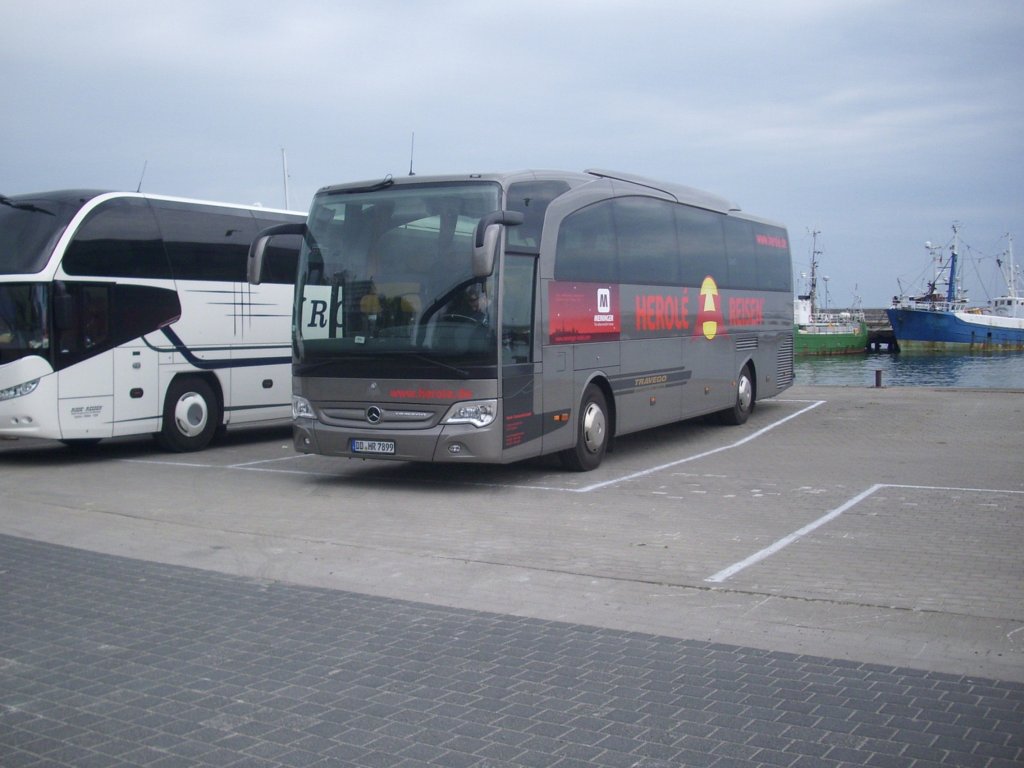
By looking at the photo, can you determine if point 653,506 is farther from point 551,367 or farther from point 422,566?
point 422,566

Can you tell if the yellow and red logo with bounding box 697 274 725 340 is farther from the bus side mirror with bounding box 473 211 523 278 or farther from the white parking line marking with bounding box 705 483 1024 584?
the bus side mirror with bounding box 473 211 523 278

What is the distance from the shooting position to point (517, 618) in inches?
277

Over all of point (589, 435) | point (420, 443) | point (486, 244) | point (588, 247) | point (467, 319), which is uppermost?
point (588, 247)

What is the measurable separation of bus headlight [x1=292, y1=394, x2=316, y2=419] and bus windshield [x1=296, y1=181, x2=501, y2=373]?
1.65 feet

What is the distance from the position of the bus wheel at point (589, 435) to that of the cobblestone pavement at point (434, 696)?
6664 mm

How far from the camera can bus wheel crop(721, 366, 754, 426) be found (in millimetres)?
19891

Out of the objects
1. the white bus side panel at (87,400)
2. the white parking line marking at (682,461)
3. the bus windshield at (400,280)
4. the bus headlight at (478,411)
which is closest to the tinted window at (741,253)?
the white parking line marking at (682,461)

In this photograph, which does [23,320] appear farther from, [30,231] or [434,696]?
[434,696]

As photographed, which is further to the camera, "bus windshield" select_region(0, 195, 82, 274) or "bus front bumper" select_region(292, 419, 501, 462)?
"bus windshield" select_region(0, 195, 82, 274)

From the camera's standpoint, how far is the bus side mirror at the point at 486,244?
11031 mm

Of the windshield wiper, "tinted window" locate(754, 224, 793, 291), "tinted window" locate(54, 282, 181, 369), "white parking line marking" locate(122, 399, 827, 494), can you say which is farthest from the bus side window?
"tinted window" locate(754, 224, 793, 291)

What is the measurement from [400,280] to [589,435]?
11.2ft

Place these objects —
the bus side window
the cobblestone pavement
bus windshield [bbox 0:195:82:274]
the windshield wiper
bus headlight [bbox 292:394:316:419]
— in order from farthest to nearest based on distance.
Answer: the windshield wiper
bus windshield [bbox 0:195:82:274]
bus headlight [bbox 292:394:316:419]
the bus side window
the cobblestone pavement

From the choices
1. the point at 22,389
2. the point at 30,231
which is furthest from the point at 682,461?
the point at 30,231
